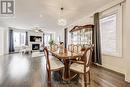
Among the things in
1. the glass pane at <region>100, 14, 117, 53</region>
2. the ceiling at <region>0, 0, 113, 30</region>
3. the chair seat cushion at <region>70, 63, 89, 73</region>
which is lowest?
the chair seat cushion at <region>70, 63, 89, 73</region>

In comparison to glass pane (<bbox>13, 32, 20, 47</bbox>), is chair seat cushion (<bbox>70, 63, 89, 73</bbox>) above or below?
below

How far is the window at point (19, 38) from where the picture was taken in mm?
12695

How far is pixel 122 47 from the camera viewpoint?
3.94m

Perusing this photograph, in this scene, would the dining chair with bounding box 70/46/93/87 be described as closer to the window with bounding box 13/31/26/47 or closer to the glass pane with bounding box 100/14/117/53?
the glass pane with bounding box 100/14/117/53

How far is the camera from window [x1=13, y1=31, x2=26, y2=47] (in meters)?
12.7

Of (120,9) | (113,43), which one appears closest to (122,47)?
(113,43)

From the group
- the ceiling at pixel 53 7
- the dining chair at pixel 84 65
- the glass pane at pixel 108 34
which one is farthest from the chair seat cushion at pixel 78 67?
the ceiling at pixel 53 7

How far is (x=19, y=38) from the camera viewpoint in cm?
1315

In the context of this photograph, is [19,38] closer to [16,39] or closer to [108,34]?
[16,39]

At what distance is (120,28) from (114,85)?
207cm

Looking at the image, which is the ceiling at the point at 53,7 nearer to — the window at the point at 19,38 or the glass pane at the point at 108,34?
the glass pane at the point at 108,34

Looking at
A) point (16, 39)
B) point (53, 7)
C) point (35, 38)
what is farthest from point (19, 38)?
A: point (53, 7)

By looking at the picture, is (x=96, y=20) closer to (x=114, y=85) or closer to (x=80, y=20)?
(x=80, y=20)

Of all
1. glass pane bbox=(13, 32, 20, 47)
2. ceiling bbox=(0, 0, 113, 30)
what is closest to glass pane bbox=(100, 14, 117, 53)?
ceiling bbox=(0, 0, 113, 30)
